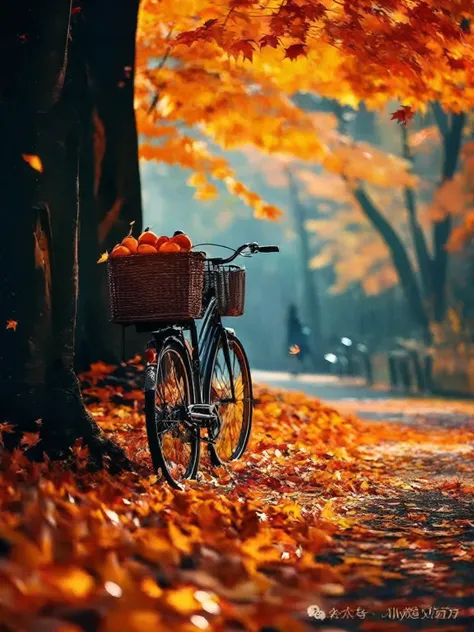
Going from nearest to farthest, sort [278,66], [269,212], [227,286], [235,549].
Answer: [235,549], [227,286], [278,66], [269,212]

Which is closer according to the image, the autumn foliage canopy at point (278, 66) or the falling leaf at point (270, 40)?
the falling leaf at point (270, 40)

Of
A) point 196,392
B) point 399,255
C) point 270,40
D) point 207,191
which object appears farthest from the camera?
point 399,255

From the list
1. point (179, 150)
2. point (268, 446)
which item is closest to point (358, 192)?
point (179, 150)

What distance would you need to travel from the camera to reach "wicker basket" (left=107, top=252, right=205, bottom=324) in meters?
6.97

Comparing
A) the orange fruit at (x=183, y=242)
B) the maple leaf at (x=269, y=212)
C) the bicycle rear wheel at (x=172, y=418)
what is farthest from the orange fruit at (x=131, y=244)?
the maple leaf at (x=269, y=212)

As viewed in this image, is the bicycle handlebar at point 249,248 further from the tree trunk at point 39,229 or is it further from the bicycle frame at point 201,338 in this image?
the tree trunk at point 39,229

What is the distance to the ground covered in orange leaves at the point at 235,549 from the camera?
418 cm

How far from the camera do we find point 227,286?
8.23 meters

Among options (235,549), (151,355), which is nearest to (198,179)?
(151,355)

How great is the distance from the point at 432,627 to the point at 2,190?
156 inches

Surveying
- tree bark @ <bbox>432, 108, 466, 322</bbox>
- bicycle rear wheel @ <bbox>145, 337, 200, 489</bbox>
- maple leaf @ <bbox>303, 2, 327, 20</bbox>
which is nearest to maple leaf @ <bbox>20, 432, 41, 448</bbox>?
bicycle rear wheel @ <bbox>145, 337, 200, 489</bbox>

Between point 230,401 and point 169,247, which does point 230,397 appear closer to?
point 230,401

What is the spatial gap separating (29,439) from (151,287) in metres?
1.23

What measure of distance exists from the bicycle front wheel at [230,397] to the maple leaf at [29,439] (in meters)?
1.40
